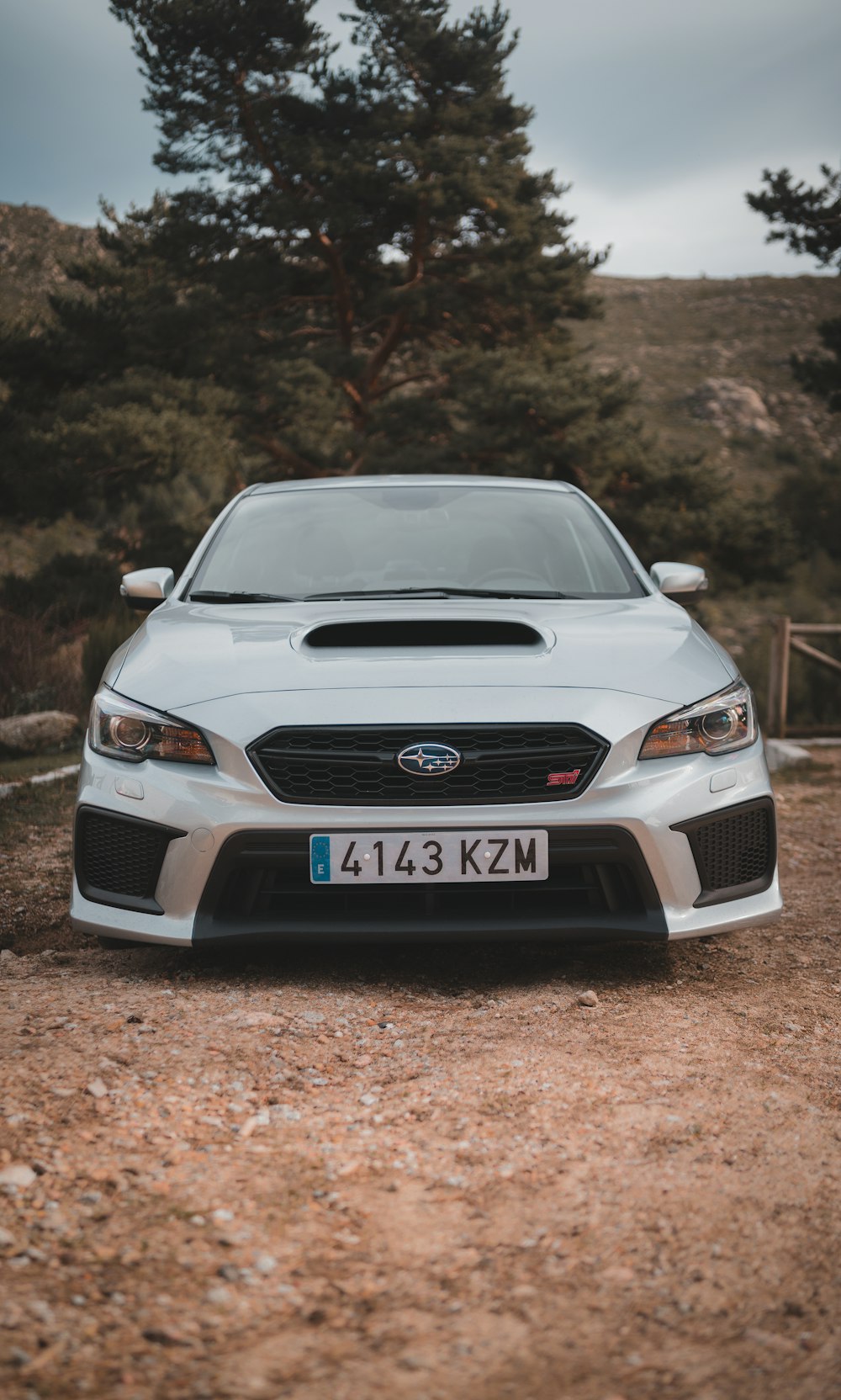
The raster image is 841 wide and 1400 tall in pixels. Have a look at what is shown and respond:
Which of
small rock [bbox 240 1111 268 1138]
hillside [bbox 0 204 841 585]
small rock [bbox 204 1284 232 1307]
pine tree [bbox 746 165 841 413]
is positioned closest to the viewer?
small rock [bbox 204 1284 232 1307]

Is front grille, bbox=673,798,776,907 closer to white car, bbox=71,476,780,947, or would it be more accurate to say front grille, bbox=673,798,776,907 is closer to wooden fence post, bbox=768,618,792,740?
white car, bbox=71,476,780,947

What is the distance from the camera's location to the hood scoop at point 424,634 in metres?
3.39

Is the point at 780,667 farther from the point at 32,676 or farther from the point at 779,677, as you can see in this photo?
the point at 32,676

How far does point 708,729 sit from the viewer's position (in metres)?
3.25

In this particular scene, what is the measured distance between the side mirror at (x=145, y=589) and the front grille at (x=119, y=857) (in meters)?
1.11

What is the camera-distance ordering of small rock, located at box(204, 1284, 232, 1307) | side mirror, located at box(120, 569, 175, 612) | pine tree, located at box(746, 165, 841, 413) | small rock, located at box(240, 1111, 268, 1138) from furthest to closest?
pine tree, located at box(746, 165, 841, 413) < side mirror, located at box(120, 569, 175, 612) < small rock, located at box(240, 1111, 268, 1138) < small rock, located at box(204, 1284, 232, 1307)

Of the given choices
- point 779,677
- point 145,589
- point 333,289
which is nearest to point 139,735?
point 145,589

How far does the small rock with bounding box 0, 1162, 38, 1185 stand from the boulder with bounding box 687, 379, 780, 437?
5330 cm

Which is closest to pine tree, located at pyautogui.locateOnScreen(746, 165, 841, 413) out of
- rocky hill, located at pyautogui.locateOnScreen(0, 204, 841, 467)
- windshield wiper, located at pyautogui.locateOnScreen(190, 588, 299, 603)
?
windshield wiper, located at pyautogui.locateOnScreen(190, 588, 299, 603)

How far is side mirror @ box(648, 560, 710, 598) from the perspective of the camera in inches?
165

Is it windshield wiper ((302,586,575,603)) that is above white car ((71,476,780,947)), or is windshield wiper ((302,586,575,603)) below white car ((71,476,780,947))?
above

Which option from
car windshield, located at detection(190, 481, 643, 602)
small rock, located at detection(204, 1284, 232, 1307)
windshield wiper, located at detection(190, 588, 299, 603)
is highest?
car windshield, located at detection(190, 481, 643, 602)

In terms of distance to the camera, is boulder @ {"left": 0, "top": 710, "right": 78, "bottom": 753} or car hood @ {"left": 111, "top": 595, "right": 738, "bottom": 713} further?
boulder @ {"left": 0, "top": 710, "right": 78, "bottom": 753}

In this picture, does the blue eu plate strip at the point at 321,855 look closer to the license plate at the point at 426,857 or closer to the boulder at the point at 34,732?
the license plate at the point at 426,857
